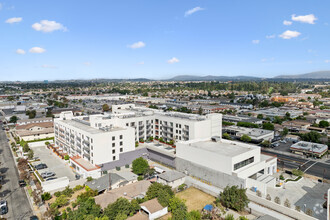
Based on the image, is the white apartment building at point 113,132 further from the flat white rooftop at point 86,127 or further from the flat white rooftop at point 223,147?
the flat white rooftop at point 223,147

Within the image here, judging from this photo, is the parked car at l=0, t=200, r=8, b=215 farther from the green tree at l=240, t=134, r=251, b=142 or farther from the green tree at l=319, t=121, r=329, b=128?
the green tree at l=319, t=121, r=329, b=128

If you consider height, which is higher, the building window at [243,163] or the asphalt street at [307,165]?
the building window at [243,163]

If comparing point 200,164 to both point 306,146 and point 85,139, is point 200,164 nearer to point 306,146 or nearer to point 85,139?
point 85,139

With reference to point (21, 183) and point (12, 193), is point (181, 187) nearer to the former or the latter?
point (12, 193)

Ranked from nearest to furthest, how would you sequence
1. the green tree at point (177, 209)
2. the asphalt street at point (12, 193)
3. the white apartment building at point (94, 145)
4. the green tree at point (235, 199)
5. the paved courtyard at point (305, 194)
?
the green tree at point (177, 209) < the green tree at point (235, 199) < the paved courtyard at point (305, 194) < the asphalt street at point (12, 193) < the white apartment building at point (94, 145)

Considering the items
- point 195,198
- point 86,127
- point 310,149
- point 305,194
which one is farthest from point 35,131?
point 310,149

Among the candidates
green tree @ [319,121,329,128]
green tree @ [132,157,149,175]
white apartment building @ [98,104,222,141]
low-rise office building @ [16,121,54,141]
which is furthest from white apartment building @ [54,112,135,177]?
green tree @ [319,121,329,128]

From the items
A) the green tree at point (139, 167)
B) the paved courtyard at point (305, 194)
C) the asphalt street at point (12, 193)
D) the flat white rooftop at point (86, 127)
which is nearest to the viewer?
the paved courtyard at point (305, 194)

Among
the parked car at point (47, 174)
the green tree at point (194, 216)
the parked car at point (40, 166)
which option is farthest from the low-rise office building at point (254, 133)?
the parked car at point (40, 166)
